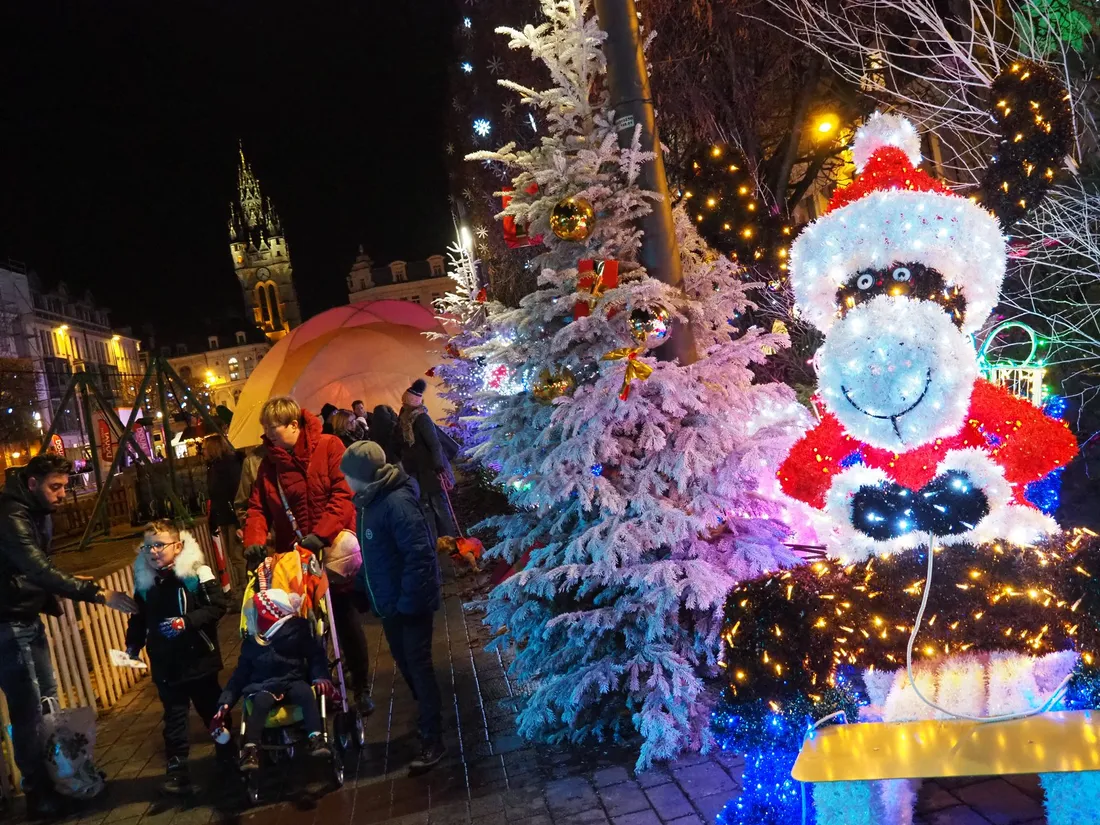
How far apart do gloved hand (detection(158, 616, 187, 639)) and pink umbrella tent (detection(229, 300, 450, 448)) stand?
40.8ft

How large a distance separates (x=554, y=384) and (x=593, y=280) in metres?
0.61

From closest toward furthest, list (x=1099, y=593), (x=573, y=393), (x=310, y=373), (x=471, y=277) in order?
(x=1099, y=593) < (x=573, y=393) < (x=471, y=277) < (x=310, y=373)

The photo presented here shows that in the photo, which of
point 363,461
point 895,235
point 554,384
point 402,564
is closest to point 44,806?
point 402,564

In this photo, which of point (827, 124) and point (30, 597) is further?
point (827, 124)

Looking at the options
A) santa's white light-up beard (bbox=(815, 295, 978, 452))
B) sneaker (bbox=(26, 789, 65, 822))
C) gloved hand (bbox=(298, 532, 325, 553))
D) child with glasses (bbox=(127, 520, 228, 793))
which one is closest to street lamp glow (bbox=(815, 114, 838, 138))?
santa's white light-up beard (bbox=(815, 295, 978, 452))

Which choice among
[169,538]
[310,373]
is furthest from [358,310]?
[169,538]

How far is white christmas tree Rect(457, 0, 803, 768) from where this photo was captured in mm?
4434

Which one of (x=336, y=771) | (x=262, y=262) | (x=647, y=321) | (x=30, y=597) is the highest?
(x=262, y=262)

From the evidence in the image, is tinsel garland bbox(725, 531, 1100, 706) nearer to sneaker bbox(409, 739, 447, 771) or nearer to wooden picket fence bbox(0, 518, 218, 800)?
sneaker bbox(409, 739, 447, 771)

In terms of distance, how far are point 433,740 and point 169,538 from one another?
2.04 m

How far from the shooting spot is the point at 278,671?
4.98 m

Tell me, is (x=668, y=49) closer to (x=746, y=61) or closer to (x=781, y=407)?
(x=746, y=61)

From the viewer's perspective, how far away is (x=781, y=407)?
15.6 ft

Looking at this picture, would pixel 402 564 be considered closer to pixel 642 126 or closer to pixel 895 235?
pixel 642 126
